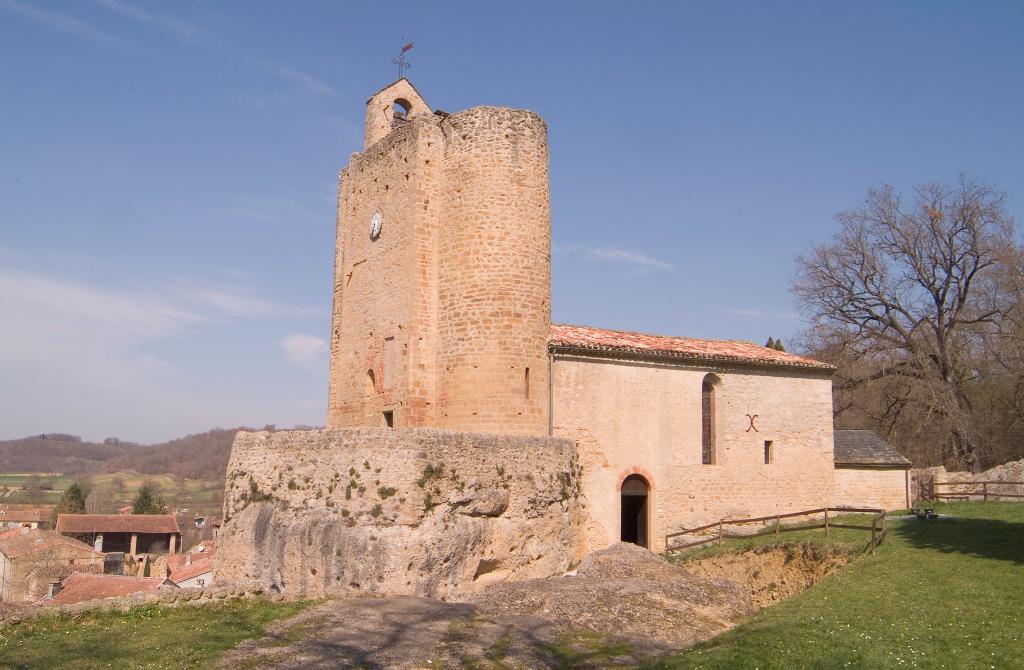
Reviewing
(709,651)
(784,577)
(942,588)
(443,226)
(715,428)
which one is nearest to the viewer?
(709,651)

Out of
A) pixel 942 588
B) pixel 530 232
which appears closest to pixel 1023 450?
pixel 942 588

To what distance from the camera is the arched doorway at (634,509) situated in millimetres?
21469

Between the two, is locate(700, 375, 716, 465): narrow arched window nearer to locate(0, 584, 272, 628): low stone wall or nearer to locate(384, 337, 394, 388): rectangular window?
locate(384, 337, 394, 388): rectangular window

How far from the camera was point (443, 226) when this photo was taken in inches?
803

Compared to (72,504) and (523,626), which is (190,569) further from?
(523,626)

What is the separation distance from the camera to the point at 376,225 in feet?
71.9

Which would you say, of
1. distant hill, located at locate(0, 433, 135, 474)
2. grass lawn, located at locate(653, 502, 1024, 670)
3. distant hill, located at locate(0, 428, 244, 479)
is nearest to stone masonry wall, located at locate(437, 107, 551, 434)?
grass lawn, located at locate(653, 502, 1024, 670)

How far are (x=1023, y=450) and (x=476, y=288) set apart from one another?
29.0 m

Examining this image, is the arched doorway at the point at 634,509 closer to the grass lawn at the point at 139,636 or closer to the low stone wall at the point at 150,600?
Answer: the grass lawn at the point at 139,636

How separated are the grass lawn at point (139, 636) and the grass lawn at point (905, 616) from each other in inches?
275

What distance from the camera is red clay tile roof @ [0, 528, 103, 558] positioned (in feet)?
178

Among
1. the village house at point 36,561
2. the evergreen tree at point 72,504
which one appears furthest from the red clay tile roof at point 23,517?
the village house at point 36,561

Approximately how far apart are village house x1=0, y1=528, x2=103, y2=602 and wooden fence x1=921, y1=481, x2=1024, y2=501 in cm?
5328

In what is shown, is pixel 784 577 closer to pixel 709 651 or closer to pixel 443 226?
pixel 709 651
